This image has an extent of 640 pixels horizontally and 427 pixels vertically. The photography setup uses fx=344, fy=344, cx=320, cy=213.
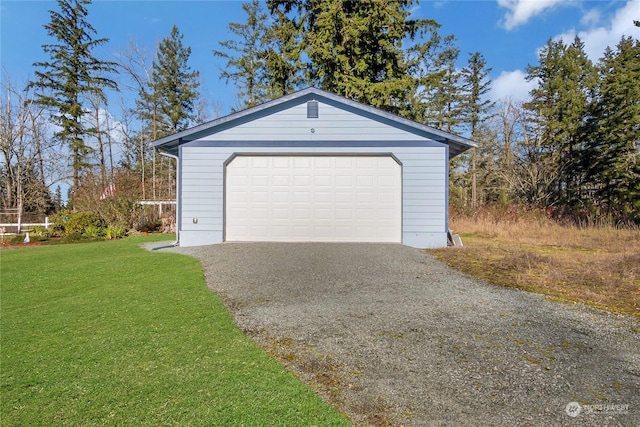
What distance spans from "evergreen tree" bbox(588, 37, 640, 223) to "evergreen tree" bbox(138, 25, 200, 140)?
2800cm

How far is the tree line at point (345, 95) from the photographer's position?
642 inches

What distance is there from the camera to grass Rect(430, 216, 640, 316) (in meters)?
4.87

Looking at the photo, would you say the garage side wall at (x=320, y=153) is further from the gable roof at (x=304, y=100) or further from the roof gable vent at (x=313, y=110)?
the roof gable vent at (x=313, y=110)

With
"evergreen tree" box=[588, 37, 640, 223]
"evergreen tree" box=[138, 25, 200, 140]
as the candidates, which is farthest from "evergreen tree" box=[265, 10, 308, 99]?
"evergreen tree" box=[588, 37, 640, 223]

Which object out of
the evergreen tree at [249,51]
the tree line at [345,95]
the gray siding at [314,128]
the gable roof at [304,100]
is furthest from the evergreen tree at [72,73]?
the gray siding at [314,128]

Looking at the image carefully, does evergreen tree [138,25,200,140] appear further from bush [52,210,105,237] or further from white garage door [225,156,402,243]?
white garage door [225,156,402,243]

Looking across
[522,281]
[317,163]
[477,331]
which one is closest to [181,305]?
[477,331]

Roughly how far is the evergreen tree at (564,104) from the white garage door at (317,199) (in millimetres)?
15890

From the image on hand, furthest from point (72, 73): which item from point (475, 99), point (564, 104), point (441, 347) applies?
point (564, 104)

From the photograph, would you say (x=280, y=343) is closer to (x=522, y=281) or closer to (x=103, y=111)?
(x=522, y=281)

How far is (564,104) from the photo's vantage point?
22.4 metres

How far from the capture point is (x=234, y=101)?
25.3 metres

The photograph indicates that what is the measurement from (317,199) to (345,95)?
851 cm

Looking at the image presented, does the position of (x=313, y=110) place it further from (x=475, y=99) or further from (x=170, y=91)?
(x=475, y=99)
